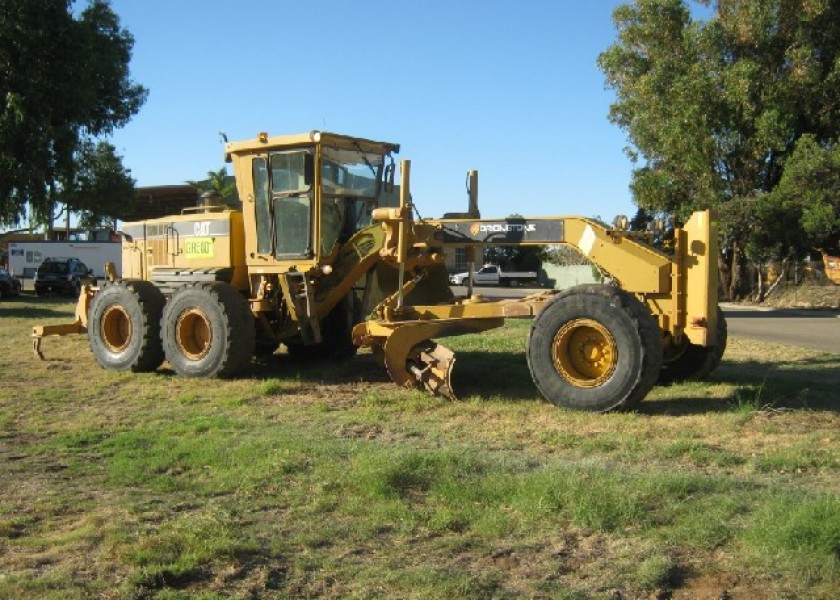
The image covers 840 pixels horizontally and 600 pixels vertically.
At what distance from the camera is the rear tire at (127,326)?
12.3 meters

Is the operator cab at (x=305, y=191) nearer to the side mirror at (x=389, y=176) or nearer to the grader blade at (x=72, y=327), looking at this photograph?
the side mirror at (x=389, y=176)

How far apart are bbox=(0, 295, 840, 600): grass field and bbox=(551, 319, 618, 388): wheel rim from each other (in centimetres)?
44

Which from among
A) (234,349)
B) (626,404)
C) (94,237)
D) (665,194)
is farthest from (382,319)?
(94,237)

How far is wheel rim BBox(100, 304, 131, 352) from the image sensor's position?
1284 centimetres

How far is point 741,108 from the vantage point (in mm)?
29516

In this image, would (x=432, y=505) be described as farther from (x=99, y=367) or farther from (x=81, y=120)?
(x=81, y=120)

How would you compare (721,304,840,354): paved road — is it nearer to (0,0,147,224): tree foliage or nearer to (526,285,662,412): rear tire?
(526,285,662,412): rear tire

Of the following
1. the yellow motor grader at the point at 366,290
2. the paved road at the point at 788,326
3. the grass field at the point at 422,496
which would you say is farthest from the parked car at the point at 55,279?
the grass field at the point at 422,496

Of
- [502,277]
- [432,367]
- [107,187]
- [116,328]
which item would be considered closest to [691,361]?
[432,367]

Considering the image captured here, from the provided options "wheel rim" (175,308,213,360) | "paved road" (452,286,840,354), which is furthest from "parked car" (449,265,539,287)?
"wheel rim" (175,308,213,360)

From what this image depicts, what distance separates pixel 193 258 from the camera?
1273 centimetres

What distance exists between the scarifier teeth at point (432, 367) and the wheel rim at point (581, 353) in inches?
49.6

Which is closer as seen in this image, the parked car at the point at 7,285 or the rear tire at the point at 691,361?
the rear tire at the point at 691,361

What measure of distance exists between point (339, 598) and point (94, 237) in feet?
172
